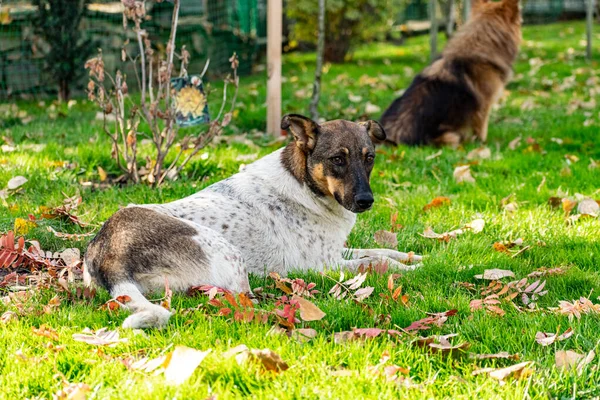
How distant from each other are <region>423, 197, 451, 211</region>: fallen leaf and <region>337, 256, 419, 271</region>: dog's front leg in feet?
4.10

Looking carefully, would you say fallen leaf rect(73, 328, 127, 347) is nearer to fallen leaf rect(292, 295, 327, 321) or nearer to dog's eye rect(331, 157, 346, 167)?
fallen leaf rect(292, 295, 327, 321)

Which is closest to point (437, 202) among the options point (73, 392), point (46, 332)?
point (46, 332)

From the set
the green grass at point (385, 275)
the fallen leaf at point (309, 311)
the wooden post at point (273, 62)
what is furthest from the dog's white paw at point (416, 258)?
the wooden post at point (273, 62)

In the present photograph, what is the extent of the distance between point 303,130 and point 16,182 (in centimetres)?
257

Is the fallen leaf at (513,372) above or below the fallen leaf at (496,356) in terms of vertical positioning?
above

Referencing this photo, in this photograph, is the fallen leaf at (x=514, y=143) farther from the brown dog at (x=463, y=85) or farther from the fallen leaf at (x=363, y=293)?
the fallen leaf at (x=363, y=293)

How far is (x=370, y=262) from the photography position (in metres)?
4.55

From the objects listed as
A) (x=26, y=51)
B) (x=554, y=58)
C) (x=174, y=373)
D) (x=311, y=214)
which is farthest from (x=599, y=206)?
(x=554, y=58)

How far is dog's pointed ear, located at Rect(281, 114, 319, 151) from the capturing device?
4723mm

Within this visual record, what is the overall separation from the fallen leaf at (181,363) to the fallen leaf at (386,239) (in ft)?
8.05

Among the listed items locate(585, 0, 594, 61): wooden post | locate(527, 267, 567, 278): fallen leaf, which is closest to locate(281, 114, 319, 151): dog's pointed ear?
locate(527, 267, 567, 278): fallen leaf

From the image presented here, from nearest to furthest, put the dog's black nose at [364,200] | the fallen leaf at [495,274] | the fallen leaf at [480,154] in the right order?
the fallen leaf at [495,274], the dog's black nose at [364,200], the fallen leaf at [480,154]

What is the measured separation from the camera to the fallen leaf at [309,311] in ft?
11.5

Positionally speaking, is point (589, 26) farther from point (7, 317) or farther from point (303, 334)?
point (7, 317)
